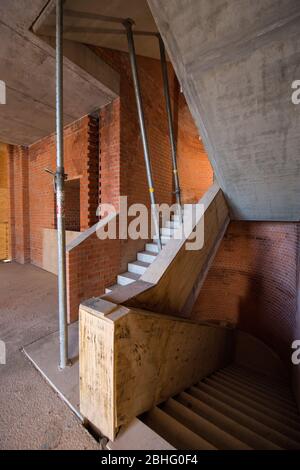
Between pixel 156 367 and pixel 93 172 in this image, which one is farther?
pixel 93 172

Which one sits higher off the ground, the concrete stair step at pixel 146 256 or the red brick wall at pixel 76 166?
the red brick wall at pixel 76 166

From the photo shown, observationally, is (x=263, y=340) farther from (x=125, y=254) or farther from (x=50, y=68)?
(x=50, y=68)

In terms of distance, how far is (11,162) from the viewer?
6.82 m

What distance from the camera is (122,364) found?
1306 mm

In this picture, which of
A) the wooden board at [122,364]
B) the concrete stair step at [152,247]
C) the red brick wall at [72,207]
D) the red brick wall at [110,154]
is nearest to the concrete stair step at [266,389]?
the wooden board at [122,364]

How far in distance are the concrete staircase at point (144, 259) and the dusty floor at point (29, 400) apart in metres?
1.19

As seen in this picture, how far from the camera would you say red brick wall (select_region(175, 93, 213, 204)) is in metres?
5.74

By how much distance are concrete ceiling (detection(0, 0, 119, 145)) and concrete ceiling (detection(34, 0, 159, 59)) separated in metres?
0.10

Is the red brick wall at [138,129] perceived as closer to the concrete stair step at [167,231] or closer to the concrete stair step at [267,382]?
the concrete stair step at [167,231]

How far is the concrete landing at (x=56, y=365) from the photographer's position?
70.2 inches

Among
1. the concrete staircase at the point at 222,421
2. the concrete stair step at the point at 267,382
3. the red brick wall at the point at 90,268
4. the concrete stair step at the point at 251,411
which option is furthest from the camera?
the concrete stair step at the point at 267,382
